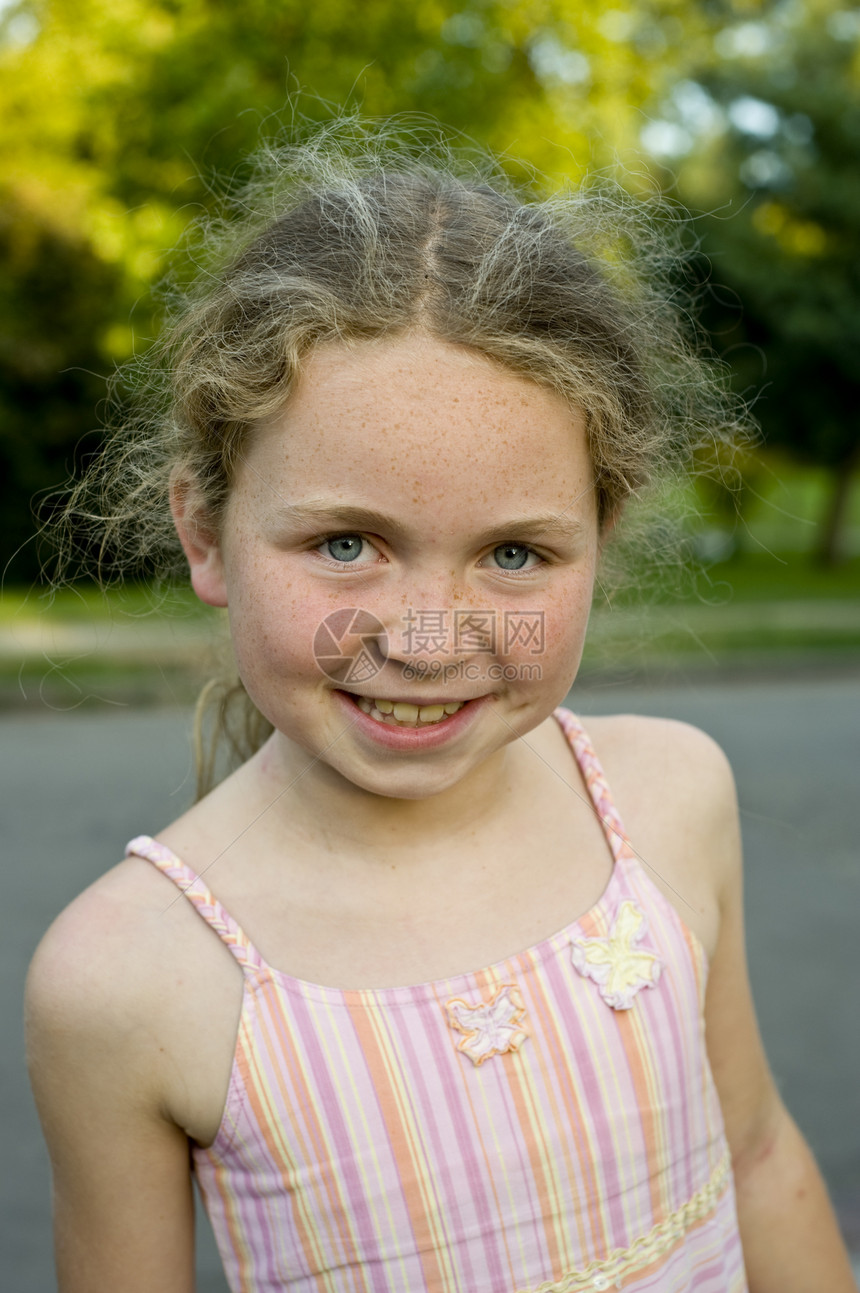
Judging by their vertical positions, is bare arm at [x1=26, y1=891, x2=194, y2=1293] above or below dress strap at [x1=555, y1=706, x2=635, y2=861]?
below

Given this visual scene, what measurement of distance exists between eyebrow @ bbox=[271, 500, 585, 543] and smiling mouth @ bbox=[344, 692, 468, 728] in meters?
0.16

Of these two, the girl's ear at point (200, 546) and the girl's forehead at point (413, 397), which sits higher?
the girl's forehead at point (413, 397)

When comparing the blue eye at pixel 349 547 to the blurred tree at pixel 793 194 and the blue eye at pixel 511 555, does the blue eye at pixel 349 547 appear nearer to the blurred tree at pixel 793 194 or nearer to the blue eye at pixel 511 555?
the blue eye at pixel 511 555

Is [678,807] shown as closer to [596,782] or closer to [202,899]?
[596,782]

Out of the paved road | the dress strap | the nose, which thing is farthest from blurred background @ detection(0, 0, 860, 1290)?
the nose

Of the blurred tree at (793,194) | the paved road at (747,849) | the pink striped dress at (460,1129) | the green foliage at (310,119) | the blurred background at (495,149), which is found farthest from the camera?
the blurred tree at (793,194)

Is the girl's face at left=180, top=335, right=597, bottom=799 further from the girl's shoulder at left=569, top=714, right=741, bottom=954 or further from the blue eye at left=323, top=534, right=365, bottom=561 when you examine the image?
the girl's shoulder at left=569, top=714, right=741, bottom=954

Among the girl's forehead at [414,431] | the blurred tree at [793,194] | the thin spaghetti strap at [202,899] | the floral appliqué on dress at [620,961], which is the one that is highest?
the blurred tree at [793,194]

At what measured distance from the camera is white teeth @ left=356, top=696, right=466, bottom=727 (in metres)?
1.15

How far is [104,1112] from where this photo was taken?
3.84ft

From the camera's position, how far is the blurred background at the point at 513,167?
375cm

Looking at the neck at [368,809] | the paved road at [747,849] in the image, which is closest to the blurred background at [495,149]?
the neck at [368,809]

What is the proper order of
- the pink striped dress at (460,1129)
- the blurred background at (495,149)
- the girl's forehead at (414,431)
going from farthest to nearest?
the blurred background at (495,149)
the pink striped dress at (460,1129)
the girl's forehead at (414,431)

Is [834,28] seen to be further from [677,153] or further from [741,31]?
[677,153]
